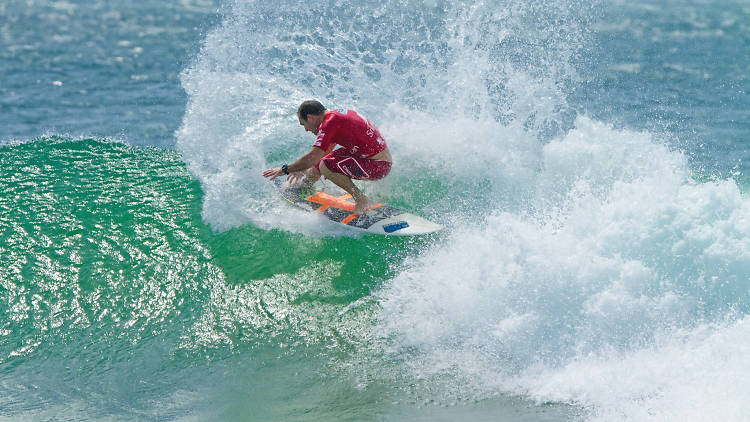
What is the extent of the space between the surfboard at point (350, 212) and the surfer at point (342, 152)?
188 millimetres

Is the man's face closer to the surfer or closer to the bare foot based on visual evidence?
the surfer

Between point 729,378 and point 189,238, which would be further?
point 189,238

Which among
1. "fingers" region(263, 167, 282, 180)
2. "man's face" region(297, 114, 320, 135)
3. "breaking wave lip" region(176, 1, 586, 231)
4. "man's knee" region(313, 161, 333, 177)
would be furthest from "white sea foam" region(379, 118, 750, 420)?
"breaking wave lip" region(176, 1, 586, 231)

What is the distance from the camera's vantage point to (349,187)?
8227 mm

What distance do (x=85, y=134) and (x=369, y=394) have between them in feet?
32.5

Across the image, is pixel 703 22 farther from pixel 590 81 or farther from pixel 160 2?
pixel 160 2

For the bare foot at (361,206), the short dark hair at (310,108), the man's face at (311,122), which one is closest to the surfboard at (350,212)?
the bare foot at (361,206)

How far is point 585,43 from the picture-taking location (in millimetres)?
23281

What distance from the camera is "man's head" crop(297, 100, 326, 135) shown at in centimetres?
769

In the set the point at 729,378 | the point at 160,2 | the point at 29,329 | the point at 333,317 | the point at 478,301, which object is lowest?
the point at 160,2

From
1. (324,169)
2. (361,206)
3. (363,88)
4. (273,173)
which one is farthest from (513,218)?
(363,88)

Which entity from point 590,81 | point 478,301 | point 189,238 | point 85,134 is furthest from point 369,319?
point 590,81

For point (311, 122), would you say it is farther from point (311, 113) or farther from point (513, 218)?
point (513, 218)

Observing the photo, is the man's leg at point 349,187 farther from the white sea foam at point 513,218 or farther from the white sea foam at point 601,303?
the white sea foam at point 601,303
